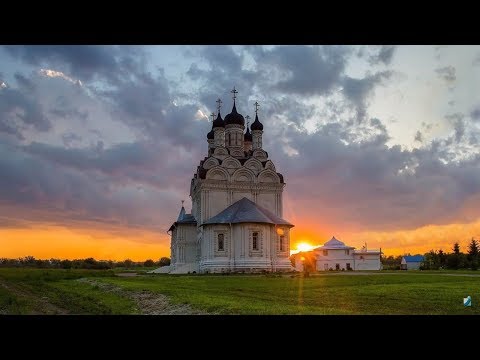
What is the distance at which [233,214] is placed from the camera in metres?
39.3

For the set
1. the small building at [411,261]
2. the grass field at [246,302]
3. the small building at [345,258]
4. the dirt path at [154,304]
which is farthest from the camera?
the small building at [411,261]

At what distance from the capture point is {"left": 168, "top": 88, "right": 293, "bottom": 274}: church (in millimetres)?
38156

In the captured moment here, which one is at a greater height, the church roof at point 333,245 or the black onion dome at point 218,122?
the black onion dome at point 218,122

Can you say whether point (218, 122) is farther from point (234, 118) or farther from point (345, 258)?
point (345, 258)

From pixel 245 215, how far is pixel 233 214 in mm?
1200

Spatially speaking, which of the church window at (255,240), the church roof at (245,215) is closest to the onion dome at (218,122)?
the church roof at (245,215)

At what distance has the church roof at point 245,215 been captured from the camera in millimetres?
38281

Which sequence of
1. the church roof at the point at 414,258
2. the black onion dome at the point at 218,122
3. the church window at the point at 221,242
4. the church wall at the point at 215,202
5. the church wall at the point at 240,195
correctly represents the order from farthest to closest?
the church roof at the point at 414,258 → the black onion dome at the point at 218,122 → the church wall at the point at 240,195 → the church wall at the point at 215,202 → the church window at the point at 221,242

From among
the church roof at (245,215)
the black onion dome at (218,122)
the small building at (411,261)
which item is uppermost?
the black onion dome at (218,122)

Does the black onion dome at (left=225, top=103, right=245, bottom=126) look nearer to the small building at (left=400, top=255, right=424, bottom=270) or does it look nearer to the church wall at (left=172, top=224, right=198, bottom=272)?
the church wall at (left=172, top=224, right=198, bottom=272)

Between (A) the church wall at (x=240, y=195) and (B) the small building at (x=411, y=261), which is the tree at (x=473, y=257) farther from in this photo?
(A) the church wall at (x=240, y=195)
